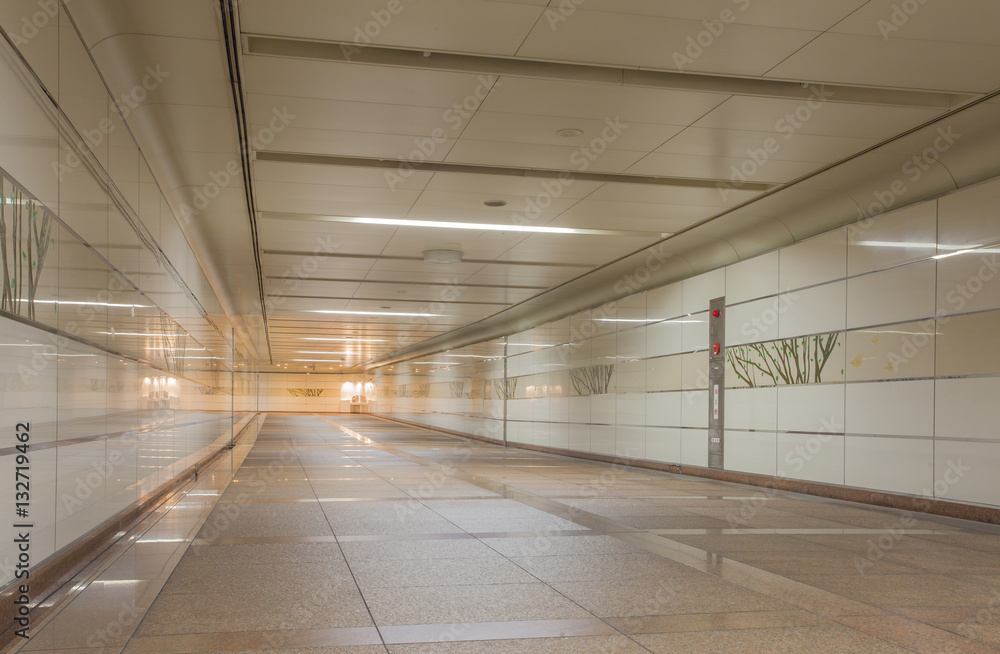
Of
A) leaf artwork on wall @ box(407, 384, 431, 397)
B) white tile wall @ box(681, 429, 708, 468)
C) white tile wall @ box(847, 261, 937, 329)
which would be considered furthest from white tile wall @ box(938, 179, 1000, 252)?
leaf artwork on wall @ box(407, 384, 431, 397)

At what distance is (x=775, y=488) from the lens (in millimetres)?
13445

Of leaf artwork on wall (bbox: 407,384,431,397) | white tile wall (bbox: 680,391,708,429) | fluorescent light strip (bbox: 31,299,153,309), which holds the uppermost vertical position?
fluorescent light strip (bbox: 31,299,153,309)

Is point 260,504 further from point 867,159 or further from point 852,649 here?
point 867,159

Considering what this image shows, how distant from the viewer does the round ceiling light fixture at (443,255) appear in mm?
16453

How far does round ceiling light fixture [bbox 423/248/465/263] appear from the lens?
54.0ft

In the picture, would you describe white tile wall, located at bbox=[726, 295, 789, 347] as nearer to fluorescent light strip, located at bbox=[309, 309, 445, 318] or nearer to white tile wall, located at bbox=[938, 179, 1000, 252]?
white tile wall, located at bbox=[938, 179, 1000, 252]

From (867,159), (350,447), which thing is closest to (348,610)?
(867,159)

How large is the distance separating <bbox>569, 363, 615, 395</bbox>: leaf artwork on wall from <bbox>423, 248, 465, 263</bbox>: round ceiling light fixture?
5.82 m

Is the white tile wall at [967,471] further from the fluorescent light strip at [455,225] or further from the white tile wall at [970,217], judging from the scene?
the fluorescent light strip at [455,225]

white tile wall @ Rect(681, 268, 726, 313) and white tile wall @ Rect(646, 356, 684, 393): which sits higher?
white tile wall @ Rect(681, 268, 726, 313)

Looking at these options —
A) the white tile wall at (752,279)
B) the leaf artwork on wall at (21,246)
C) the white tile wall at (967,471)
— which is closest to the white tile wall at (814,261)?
the white tile wall at (752,279)

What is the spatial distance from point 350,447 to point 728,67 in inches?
718

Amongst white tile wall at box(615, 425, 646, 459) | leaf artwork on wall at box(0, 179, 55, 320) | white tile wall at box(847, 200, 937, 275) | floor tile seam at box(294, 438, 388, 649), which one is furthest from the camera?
white tile wall at box(615, 425, 646, 459)

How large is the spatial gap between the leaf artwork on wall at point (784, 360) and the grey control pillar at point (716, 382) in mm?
298
